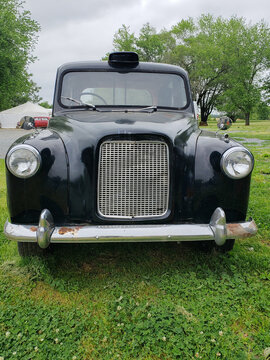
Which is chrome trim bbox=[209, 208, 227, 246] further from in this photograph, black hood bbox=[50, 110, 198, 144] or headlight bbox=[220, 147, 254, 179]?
black hood bbox=[50, 110, 198, 144]

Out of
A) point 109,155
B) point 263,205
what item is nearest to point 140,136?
point 109,155

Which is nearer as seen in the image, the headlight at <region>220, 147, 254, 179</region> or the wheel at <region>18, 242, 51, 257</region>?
the headlight at <region>220, 147, 254, 179</region>

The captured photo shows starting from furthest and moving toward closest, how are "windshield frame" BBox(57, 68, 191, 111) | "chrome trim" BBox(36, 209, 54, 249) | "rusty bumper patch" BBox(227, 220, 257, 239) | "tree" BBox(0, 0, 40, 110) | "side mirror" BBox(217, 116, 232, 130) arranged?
"tree" BBox(0, 0, 40, 110)
"side mirror" BBox(217, 116, 232, 130)
"windshield frame" BBox(57, 68, 191, 111)
"rusty bumper patch" BBox(227, 220, 257, 239)
"chrome trim" BBox(36, 209, 54, 249)

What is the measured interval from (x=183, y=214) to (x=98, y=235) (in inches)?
27.9

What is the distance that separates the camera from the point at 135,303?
7.15 ft

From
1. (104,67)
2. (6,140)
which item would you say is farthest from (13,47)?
(104,67)

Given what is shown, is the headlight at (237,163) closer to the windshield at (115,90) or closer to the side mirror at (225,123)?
the side mirror at (225,123)

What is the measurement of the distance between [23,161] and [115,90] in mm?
1574

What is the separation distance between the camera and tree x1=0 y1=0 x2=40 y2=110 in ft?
64.6

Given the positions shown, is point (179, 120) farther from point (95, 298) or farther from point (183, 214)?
point (95, 298)

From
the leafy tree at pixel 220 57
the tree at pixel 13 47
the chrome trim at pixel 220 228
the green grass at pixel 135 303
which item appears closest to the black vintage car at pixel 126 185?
the chrome trim at pixel 220 228

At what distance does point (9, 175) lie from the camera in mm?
2238

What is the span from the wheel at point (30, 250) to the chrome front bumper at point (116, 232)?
14.5 inches

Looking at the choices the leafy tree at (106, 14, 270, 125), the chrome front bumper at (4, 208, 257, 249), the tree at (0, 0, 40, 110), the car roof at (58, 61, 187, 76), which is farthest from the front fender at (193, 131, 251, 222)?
the leafy tree at (106, 14, 270, 125)
